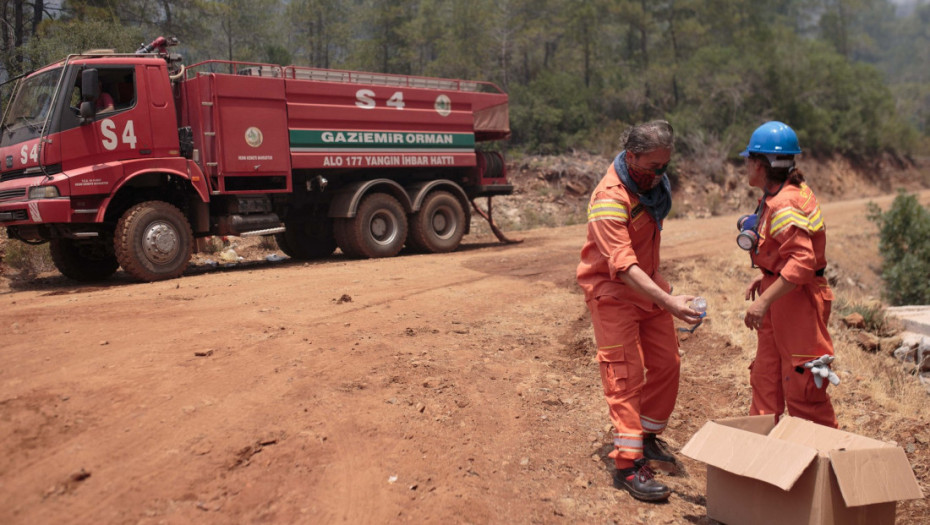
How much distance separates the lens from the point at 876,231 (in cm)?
1811

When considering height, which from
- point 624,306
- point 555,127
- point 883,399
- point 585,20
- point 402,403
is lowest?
point 883,399

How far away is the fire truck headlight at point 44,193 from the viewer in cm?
841

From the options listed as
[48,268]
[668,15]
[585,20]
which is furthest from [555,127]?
[48,268]

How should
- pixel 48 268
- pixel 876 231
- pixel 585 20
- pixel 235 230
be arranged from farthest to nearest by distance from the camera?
1. pixel 585 20
2. pixel 876 231
3. pixel 48 268
4. pixel 235 230

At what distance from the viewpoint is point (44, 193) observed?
27.7 ft

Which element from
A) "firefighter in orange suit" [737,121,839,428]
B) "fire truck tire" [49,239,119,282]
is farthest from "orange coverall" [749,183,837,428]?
"fire truck tire" [49,239,119,282]

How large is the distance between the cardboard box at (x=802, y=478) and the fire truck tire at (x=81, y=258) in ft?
27.3

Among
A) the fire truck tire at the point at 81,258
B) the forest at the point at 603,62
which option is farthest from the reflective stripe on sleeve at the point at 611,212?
the forest at the point at 603,62

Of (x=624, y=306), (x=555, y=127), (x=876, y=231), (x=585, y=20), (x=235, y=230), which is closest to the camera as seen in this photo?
(x=624, y=306)

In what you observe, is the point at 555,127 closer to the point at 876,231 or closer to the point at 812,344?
the point at 876,231

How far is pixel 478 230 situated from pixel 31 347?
11.9 metres

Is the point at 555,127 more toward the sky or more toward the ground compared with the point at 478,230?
more toward the sky

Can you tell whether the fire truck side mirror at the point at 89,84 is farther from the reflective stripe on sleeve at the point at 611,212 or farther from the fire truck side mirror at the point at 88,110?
the reflective stripe on sleeve at the point at 611,212

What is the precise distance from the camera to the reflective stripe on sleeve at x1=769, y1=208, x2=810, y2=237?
3789 millimetres
